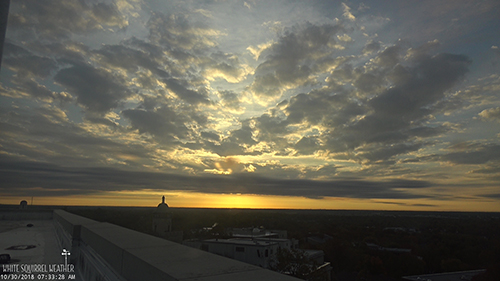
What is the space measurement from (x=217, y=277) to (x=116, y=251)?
170cm

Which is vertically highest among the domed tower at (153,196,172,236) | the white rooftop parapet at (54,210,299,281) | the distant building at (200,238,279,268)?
the white rooftop parapet at (54,210,299,281)

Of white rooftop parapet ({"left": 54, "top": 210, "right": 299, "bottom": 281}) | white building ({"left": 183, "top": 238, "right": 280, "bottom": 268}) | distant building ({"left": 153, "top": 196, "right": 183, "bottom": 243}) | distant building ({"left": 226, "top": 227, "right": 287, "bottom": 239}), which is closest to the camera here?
white rooftop parapet ({"left": 54, "top": 210, "right": 299, "bottom": 281})

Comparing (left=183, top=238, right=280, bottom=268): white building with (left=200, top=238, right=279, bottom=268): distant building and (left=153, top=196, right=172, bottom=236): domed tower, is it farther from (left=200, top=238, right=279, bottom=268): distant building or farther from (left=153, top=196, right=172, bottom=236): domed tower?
(left=153, top=196, right=172, bottom=236): domed tower

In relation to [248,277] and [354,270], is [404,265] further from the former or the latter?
[248,277]

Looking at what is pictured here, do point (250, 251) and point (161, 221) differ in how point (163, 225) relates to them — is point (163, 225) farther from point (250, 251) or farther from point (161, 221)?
point (250, 251)

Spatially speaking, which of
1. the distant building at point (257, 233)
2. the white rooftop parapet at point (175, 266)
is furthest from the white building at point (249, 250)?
the white rooftop parapet at point (175, 266)

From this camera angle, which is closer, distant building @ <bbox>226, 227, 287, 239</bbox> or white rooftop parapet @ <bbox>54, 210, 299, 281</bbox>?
white rooftop parapet @ <bbox>54, 210, 299, 281</bbox>

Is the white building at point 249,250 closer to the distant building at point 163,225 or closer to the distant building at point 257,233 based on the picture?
the distant building at point 257,233

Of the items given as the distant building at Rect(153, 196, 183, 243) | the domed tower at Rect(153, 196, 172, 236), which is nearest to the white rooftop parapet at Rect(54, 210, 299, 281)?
the distant building at Rect(153, 196, 183, 243)

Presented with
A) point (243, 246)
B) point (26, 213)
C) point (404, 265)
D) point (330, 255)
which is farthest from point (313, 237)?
point (26, 213)

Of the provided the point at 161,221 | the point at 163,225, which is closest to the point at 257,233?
the point at 163,225

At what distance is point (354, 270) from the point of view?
4681 centimetres

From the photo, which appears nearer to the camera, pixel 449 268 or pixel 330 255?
pixel 449 268

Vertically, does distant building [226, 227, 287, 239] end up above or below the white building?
below
